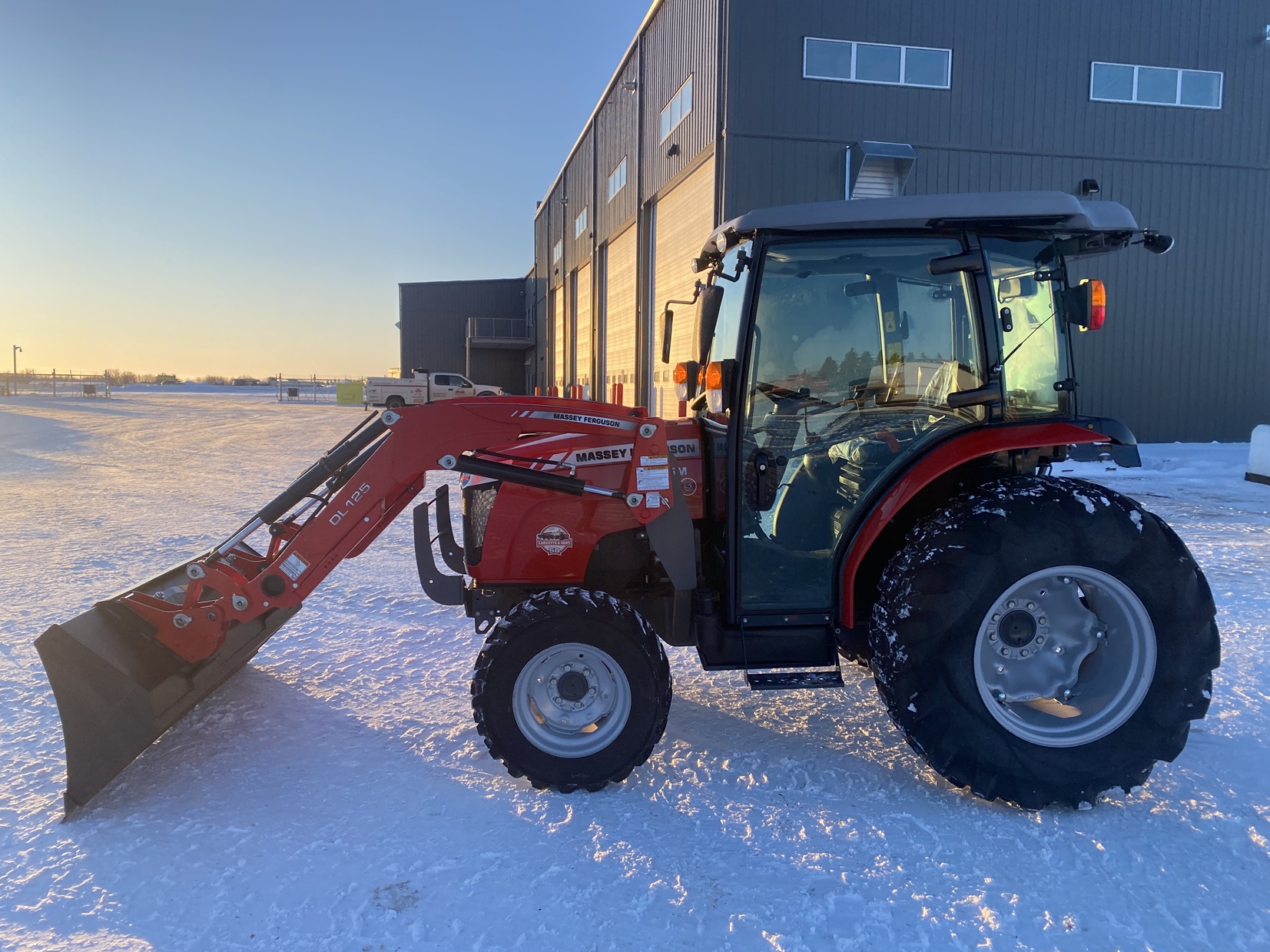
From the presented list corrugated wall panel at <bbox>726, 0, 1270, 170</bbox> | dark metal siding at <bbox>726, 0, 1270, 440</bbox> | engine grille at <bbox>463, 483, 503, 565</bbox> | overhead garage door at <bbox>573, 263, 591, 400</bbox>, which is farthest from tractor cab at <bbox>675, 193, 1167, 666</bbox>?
overhead garage door at <bbox>573, 263, 591, 400</bbox>

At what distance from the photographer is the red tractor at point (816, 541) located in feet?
9.83

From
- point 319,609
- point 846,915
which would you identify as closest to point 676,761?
point 846,915

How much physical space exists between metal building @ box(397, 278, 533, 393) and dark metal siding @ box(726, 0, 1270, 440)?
109 feet

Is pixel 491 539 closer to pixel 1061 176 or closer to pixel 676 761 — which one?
pixel 676 761

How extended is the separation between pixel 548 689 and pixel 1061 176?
16.7 m

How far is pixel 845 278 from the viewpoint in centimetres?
331

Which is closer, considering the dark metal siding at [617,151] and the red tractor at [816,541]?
the red tractor at [816,541]

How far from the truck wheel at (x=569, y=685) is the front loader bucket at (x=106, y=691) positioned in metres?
A: 1.27

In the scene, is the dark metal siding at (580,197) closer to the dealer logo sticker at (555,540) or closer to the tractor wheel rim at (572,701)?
the dealer logo sticker at (555,540)

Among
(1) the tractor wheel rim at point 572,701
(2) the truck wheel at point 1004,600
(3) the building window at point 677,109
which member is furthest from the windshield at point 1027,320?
(3) the building window at point 677,109

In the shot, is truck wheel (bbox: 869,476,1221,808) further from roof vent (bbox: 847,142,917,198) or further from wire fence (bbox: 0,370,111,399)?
wire fence (bbox: 0,370,111,399)

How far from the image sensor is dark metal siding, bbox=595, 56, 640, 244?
68.4 ft

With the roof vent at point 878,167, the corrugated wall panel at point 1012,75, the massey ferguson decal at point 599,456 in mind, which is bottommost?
the massey ferguson decal at point 599,456

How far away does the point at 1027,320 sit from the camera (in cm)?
335
